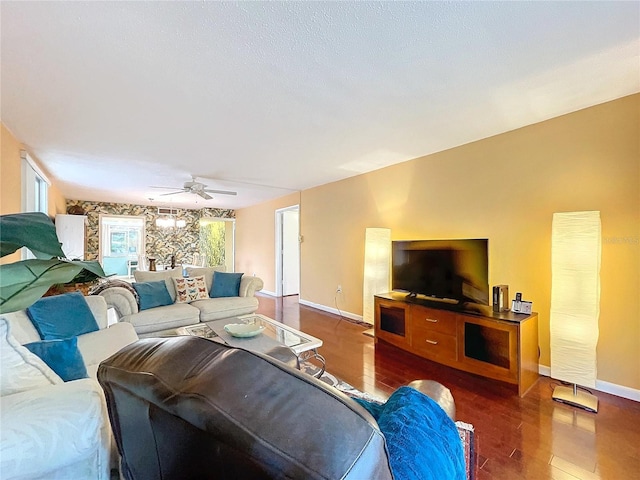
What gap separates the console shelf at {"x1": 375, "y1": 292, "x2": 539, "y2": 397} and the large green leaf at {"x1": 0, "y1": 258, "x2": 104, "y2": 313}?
2.81 metres

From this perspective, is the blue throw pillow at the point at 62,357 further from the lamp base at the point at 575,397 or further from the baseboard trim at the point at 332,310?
the baseboard trim at the point at 332,310

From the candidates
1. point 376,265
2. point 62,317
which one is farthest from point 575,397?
point 62,317

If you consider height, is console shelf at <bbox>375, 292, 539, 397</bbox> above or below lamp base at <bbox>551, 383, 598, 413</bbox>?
above

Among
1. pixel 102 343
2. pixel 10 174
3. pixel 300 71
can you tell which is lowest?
pixel 102 343

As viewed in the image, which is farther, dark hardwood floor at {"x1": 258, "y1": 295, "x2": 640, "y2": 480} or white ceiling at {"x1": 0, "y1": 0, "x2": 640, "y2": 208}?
dark hardwood floor at {"x1": 258, "y1": 295, "x2": 640, "y2": 480}

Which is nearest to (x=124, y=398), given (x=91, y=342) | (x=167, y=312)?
(x=91, y=342)

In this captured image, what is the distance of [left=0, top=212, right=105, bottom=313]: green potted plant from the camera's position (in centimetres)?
41

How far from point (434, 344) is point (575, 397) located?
108 centimetres

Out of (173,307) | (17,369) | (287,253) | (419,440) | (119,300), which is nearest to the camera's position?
(419,440)

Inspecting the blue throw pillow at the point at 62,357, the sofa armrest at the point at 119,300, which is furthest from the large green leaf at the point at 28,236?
the sofa armrest at the point at 119,300

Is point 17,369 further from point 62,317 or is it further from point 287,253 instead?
point 287,253

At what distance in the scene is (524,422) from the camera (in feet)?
6.68

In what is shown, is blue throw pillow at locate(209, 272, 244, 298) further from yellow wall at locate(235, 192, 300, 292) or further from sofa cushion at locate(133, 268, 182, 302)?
yellow wall at locate(235, 192, 300, 292)

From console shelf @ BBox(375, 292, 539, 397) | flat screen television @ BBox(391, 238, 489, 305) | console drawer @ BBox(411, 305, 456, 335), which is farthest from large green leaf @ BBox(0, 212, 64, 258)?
flat screen television @ BBox(391, 238, 489, 305)
